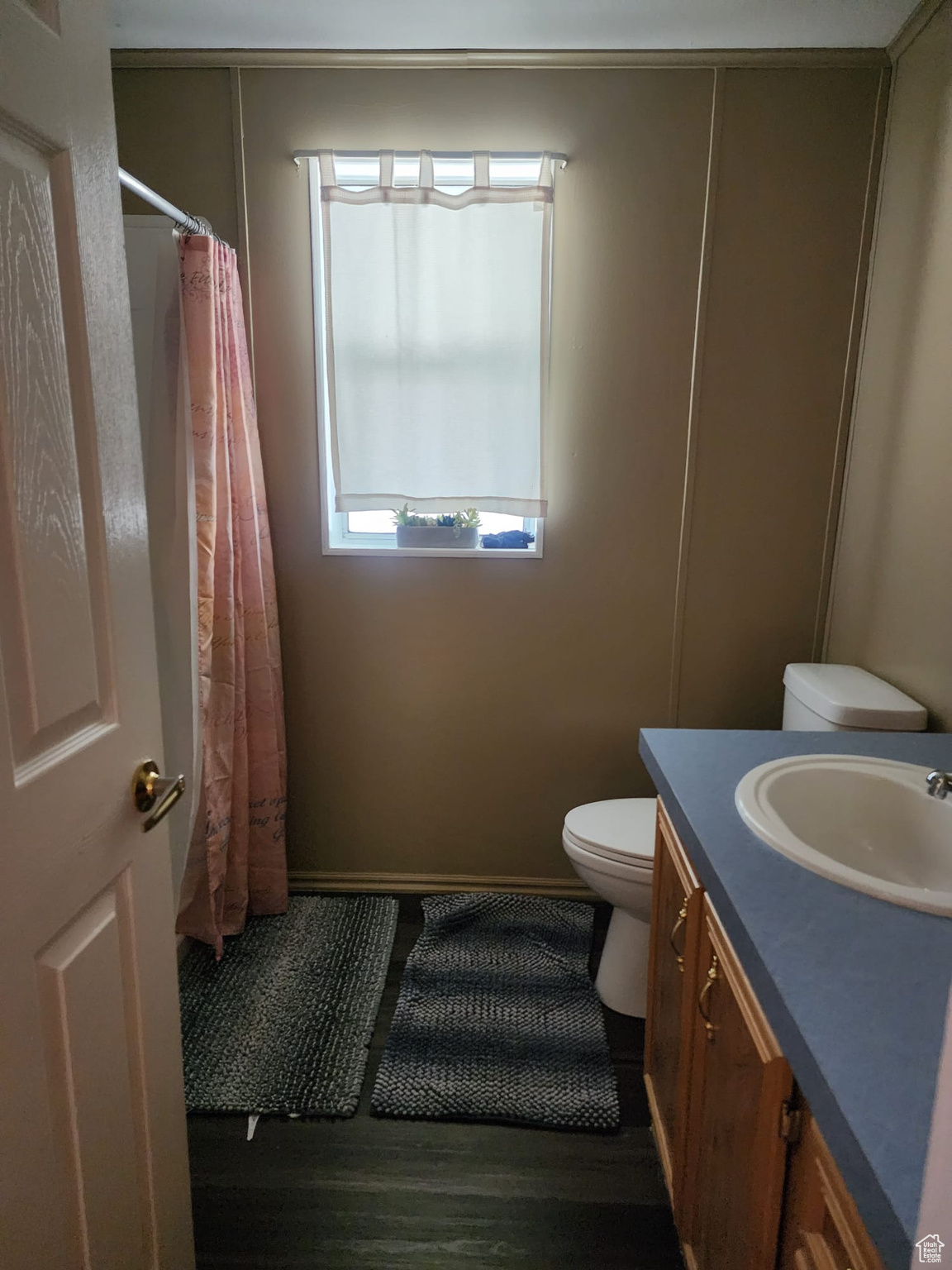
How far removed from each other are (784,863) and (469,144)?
2.02m

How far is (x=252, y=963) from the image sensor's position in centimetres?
213

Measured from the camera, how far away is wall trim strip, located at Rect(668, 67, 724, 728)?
6.64ft

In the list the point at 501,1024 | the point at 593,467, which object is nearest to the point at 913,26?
the point at 593,467

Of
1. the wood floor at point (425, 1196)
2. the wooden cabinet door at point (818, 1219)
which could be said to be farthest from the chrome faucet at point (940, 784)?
the wood floor at point (425, 1196)

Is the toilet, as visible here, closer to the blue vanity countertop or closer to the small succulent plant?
the blue vanity countertop

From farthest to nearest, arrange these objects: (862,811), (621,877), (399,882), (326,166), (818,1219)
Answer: (399,882)
(326,166)
(621,877)
(862,811)
(818,1219)

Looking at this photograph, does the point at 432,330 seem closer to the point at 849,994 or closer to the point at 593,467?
the point at 593,467

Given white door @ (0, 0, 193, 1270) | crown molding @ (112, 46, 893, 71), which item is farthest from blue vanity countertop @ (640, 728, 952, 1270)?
crown molding @ (112, 46, 893, 71)

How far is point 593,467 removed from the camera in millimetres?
2236

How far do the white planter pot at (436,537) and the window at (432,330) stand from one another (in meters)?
0.04

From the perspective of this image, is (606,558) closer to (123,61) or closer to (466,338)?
(466,338)

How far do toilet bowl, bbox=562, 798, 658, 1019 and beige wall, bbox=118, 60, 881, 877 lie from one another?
425 millimetres

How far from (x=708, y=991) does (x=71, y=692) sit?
95cm

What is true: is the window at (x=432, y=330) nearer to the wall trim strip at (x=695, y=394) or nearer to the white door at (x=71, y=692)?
the wall trim strip at (x=695, y=394)
